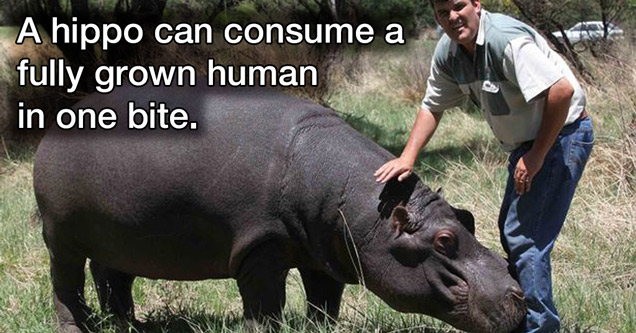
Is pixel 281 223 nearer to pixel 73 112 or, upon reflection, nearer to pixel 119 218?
pixel 119 218

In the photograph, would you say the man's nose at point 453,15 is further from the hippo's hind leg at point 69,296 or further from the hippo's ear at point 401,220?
the hippo's hind leg at point 69,296

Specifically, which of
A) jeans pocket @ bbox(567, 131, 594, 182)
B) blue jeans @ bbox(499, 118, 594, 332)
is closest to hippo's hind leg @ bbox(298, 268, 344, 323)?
blue jeans @ bbox(499, 118, 594, 332)

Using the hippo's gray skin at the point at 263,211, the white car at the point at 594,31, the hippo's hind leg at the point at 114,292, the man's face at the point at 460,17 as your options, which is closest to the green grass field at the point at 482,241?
the hippo's hind leg at the point at 114,292

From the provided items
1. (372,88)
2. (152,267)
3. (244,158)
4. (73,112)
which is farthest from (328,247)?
(372,88)

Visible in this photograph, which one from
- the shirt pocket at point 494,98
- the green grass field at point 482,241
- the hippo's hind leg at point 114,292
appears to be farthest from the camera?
the hippo's hind leg at point 114,292

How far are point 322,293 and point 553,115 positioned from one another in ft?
4.84

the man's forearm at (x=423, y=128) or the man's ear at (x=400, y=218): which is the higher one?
the man's forearm at (x=423, y=128)

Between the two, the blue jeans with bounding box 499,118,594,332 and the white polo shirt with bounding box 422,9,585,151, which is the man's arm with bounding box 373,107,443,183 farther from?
the blue jeans with bounding box 499,118,594,332

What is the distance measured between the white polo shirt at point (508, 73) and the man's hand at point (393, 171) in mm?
420

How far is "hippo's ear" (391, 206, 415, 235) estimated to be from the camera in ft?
11.9

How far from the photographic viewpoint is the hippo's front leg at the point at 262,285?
387 cm

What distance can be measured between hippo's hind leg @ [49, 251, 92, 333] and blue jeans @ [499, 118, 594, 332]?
217cm

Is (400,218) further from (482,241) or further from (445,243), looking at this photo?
(482,241)

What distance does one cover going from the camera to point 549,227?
3719 mm
